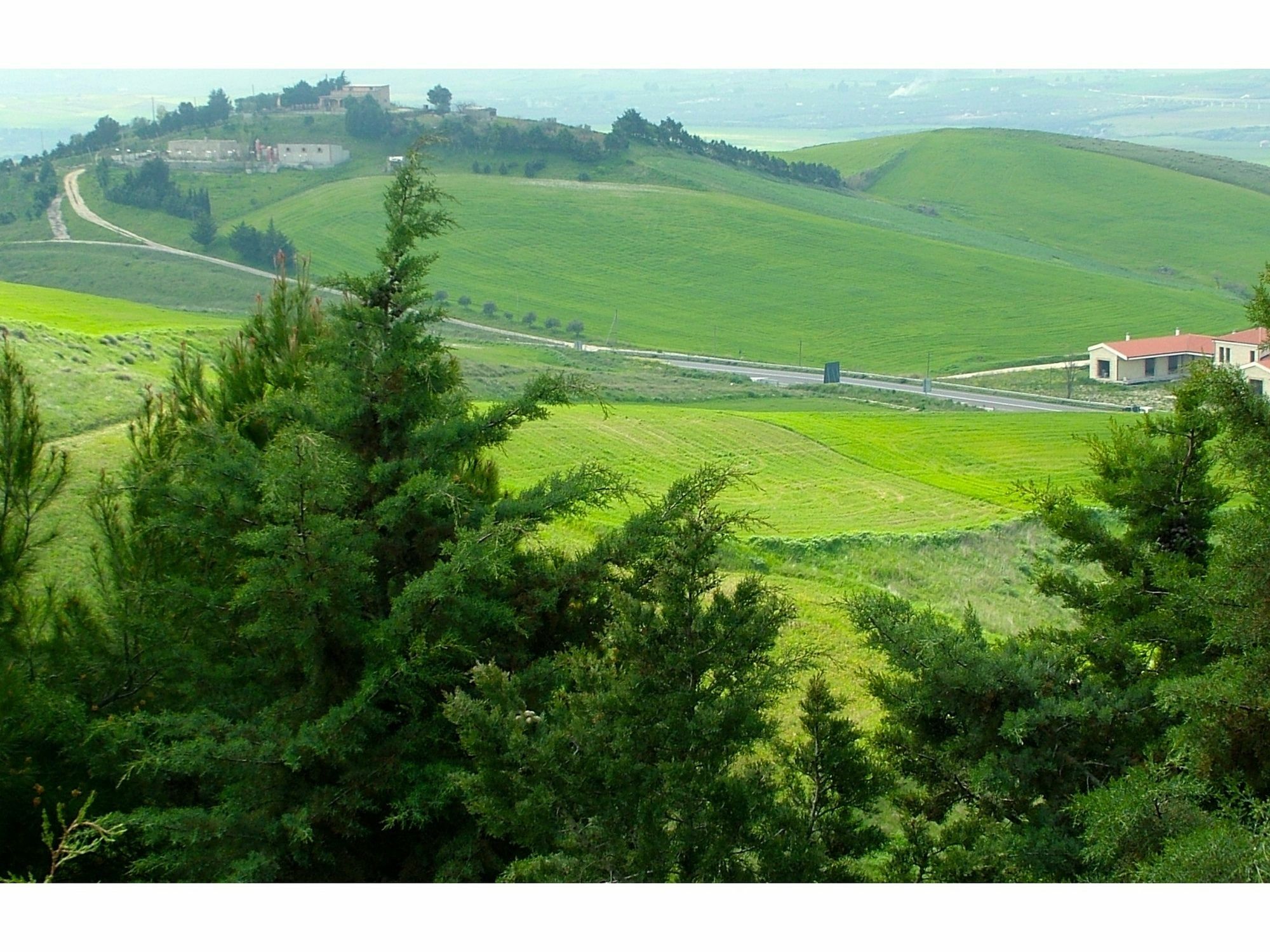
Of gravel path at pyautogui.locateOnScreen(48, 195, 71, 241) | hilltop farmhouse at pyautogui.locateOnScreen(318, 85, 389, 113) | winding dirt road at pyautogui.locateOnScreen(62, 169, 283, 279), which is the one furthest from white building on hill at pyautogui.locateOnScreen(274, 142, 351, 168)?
gravel path at pyautogui.locateOnScreen(48, 195, 71, 241)

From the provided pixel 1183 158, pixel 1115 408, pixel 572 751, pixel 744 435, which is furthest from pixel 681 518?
pixel 1183 158

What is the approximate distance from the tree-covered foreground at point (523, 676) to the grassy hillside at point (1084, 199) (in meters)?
80.6

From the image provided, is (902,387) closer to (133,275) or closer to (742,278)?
(742,278)

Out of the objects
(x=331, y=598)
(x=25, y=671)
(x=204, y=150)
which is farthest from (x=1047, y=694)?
(x=204, y=150)

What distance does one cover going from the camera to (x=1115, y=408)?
142ft

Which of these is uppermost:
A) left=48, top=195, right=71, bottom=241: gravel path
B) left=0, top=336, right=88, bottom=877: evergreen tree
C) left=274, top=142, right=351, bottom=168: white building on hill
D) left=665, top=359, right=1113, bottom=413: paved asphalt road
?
left=274, top=142, right=351, bottom=168: white building on hill

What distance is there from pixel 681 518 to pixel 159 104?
116m

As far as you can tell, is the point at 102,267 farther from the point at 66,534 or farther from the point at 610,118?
the point at 610,118

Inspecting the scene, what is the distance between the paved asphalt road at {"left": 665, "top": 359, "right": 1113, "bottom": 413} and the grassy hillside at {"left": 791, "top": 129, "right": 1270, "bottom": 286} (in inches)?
1505

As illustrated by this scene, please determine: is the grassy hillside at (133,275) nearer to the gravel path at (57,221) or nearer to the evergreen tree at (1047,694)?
the gravel path at (57,221)

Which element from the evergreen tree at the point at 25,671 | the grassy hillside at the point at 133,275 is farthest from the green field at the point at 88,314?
the evergreen tree at the point at 25,671

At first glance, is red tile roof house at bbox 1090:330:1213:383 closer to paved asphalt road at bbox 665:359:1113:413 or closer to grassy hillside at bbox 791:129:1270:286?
paved asphalt road at bbox 665:359:1113:413

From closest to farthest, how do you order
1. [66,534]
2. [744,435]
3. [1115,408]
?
1. [66,534]
2. [744,435]
3. [1115,408]

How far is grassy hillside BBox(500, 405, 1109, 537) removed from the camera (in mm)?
25188
